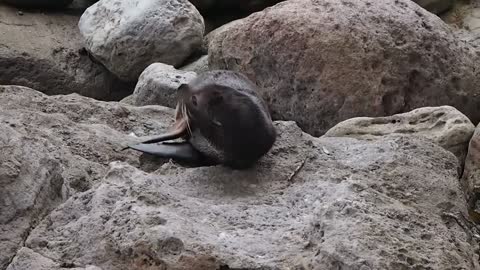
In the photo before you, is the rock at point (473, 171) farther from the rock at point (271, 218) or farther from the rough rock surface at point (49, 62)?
the rough rock surface at point (49, 62)

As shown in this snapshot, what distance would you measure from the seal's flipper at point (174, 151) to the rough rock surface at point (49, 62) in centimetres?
297

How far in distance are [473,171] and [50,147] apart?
78.5 inches

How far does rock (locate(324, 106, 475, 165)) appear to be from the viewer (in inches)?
140

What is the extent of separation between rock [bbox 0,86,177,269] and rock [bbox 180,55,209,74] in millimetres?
1860

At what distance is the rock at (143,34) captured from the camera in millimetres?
5598

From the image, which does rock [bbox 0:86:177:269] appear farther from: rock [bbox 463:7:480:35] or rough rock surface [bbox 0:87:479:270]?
rock [bbox 463:7:480:35]

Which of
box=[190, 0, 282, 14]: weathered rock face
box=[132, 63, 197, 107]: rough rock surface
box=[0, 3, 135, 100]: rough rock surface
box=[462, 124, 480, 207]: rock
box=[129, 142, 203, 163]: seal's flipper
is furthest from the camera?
box=[190, 0, 282, 14]: weathered rock face

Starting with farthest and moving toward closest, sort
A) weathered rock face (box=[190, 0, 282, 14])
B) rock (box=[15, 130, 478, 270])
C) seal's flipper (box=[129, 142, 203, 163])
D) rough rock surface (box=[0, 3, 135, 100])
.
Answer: weathered rock face (box=[190, 0, 282, 14]) < rough rock surface (box=[0, 3, 135, 100]) < seal's flipper (box=[129, 142, 203, 163]) < rock (box=[15, 130, 478, 270])

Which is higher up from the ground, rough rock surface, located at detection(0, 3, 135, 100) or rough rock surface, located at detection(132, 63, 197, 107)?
rough rock surface, located at detection(132, 63, 197, 107)

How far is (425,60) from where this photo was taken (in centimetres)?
460

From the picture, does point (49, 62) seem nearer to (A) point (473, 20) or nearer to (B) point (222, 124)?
(A) point (473, 20)

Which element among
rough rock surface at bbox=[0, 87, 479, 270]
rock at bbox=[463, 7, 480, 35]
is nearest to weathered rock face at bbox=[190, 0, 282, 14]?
rock at bbox=[463, 7, 480, 35]

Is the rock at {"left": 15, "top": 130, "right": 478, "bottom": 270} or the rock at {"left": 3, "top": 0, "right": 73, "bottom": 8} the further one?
the rock at {"left": 3, "top": 0, "right": 73, "bottom": 8}

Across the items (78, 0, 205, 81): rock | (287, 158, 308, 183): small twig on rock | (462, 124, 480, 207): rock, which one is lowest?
(78, 0, 205, 81): rock
